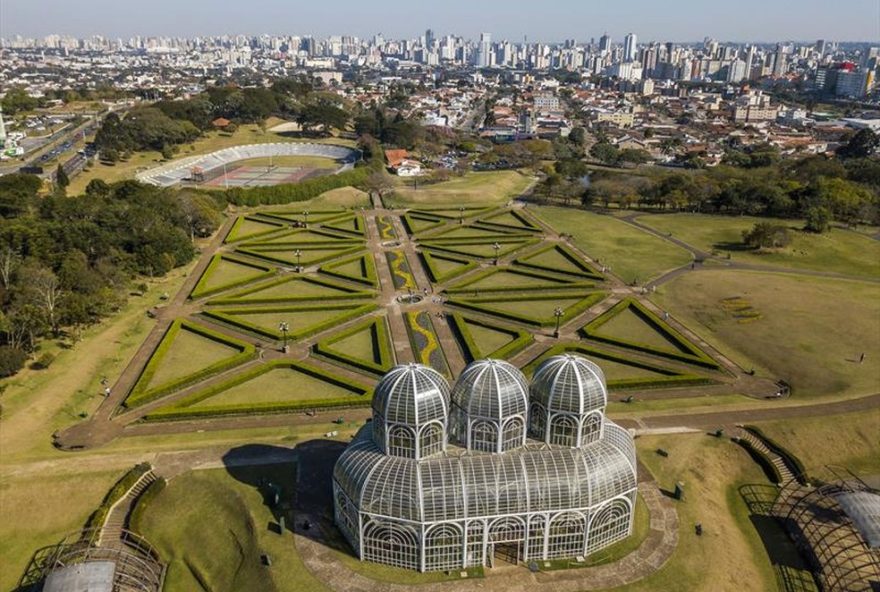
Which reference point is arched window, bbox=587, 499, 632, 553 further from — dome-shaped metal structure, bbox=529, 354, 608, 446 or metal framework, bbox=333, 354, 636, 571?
dome-shaped metal structure, bbox=529, 354, 608, 446

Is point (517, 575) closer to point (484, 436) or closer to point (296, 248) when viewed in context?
point (484, 436)

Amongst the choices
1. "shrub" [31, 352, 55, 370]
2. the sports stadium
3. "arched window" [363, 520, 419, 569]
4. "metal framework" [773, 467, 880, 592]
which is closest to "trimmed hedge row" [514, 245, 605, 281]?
"metal framework" [773, 467, 880, 592]

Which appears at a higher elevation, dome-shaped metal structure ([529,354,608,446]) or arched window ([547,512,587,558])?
dome-shaped metal structure ([529,354,608,446])

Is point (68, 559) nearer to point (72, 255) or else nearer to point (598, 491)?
point (598, 491)

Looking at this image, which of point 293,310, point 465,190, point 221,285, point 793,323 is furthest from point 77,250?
point 793,323

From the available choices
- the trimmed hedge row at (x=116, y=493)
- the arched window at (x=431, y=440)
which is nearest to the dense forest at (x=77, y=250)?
the trimmed hedge row at (x=116, y=493)
